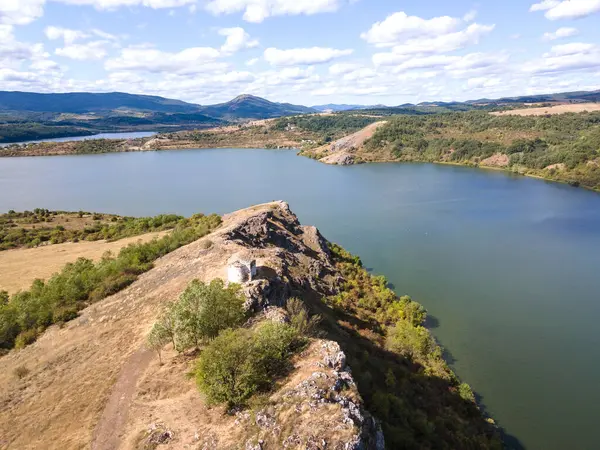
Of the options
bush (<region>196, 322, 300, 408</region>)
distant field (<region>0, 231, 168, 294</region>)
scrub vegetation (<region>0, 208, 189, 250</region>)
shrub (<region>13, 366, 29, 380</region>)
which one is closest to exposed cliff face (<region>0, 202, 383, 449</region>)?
shrub (<region>13, 366, 29, 380</region>)

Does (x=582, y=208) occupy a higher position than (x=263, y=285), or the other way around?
(x=263, y=285)

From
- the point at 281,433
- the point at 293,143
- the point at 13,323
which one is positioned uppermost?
the point at 281,433

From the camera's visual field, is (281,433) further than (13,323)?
No

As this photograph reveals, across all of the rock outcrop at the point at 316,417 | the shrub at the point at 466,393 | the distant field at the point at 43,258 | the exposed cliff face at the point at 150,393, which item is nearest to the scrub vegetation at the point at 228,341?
the exposed cliff face at the point at 150,393

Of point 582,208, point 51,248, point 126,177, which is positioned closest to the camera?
point 51,248

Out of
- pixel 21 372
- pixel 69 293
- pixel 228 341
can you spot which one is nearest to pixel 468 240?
pixel 69 293

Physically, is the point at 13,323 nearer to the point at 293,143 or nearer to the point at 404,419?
the point at 404,419

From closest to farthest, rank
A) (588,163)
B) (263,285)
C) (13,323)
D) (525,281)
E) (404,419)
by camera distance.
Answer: (404,419) < (263,285) < (13,323) < (525,281) < (588,163)

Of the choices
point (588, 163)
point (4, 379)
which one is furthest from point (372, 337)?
point (588, 163)
